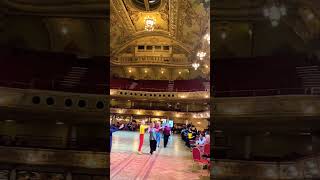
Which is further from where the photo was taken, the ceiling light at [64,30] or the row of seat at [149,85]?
the row of seat at [149,85]

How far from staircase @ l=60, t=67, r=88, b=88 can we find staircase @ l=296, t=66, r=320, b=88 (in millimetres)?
662

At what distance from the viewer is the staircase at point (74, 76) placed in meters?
1.06

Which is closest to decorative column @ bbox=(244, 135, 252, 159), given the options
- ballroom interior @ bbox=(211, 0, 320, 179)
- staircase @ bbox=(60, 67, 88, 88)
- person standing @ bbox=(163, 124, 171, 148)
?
ballroom interior @ bbox=(211, 0, 320, 179)

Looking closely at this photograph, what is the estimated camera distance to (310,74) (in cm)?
101

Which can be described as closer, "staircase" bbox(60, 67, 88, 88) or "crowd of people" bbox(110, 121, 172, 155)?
"staircase" bbox(60, 67, 88, 88)

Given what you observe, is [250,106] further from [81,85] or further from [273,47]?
[81,85]

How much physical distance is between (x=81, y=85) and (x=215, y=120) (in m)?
0.43

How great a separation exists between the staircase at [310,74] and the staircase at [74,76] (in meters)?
0.66

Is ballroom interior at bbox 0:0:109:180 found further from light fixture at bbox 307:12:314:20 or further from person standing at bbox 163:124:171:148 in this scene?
person standing at bbox 163:124:171:148

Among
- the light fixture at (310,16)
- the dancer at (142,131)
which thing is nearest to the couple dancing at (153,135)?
the dancer at (142,131)

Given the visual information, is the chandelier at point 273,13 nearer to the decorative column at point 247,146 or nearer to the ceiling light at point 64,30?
the decorative column at point 247,146

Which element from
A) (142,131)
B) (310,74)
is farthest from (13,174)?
(142,131)

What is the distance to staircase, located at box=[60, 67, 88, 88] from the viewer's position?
41.6 inches

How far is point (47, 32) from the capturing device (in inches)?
43.4
